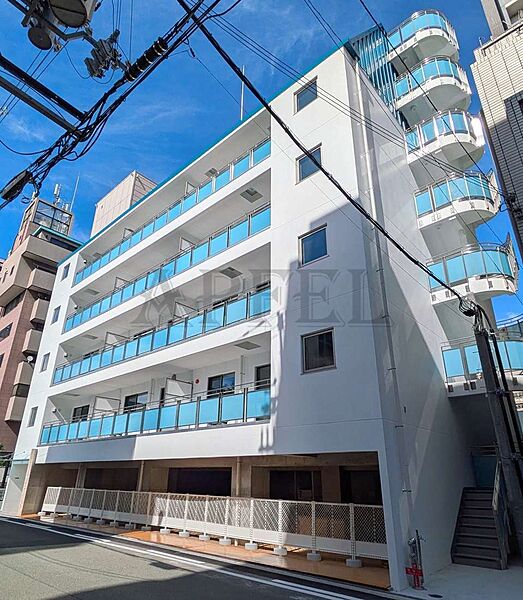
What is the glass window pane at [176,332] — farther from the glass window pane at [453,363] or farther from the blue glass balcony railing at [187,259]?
the glass window pane at [453,363]

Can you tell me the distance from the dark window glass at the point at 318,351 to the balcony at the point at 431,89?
1120cm

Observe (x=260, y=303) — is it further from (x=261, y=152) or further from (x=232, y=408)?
(x=261, y=152)

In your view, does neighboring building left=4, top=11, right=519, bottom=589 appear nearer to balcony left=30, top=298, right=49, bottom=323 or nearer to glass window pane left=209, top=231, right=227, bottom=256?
glass window pane left=209, top=231, right=227, bottom=256

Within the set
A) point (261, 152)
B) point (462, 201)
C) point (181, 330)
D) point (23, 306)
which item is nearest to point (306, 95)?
point (261, 152)

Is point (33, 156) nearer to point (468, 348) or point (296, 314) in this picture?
point (296, 314)

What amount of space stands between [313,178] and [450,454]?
8.65 meters

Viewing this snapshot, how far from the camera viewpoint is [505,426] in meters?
9.30

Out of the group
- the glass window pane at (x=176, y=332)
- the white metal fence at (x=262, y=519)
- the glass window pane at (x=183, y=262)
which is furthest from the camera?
the glass window pane at (x=183, y=262)

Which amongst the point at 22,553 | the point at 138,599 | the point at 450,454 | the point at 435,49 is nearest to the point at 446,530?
the point at 450,454

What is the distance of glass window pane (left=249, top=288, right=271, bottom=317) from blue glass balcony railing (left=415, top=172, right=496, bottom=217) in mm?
6287

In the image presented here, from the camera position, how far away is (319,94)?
12.5m

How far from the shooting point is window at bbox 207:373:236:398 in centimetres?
1351

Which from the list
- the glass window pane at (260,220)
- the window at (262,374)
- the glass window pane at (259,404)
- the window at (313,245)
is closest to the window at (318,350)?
the glass window pane at (259,404)

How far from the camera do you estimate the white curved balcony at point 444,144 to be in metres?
13.5
